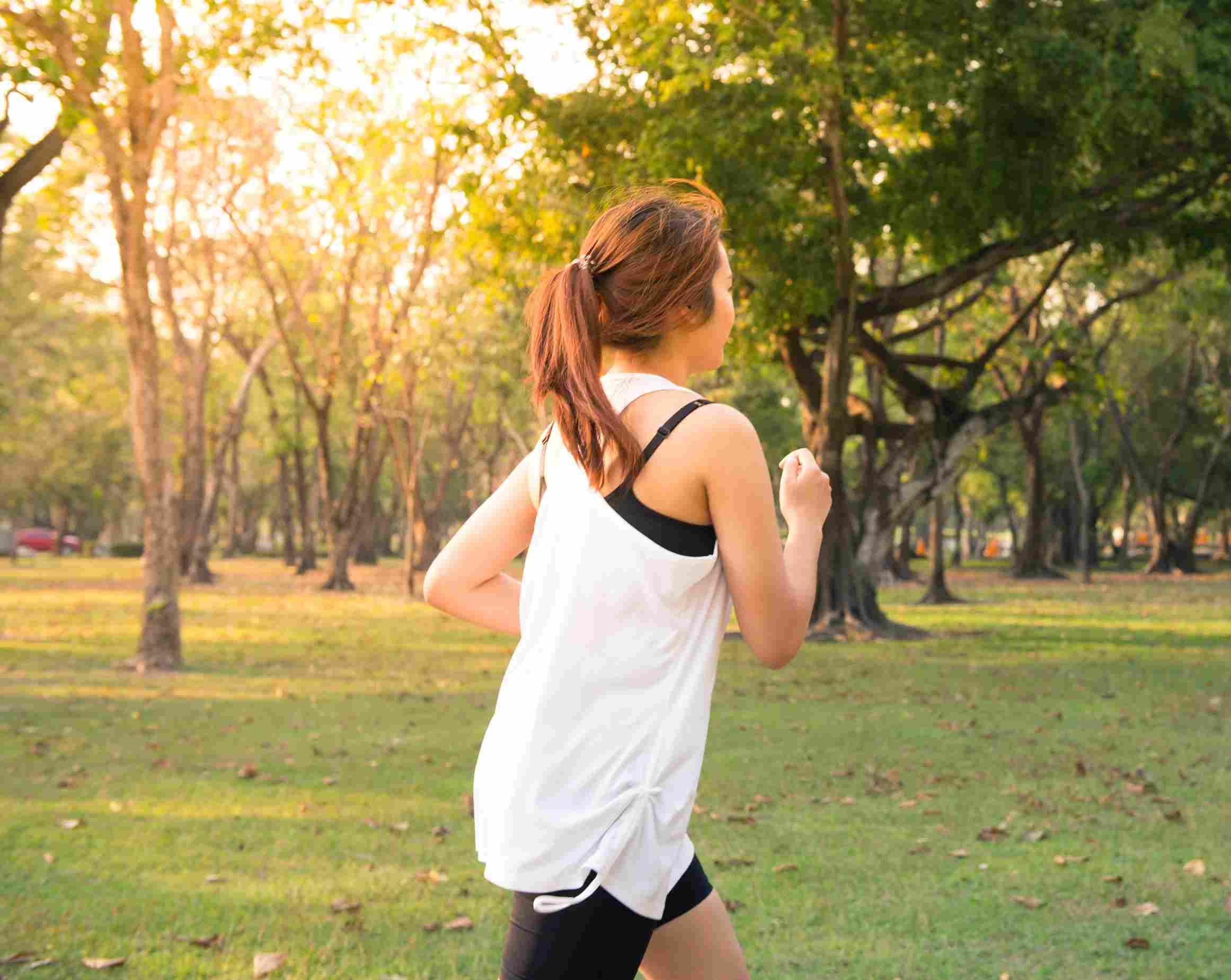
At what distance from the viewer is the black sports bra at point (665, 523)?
2379mm

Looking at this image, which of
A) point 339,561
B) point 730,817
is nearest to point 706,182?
point 730,817

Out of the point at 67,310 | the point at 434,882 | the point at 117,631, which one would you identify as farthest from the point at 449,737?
the point at 67,310

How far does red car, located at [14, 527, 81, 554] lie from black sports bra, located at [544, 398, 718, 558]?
268 feet

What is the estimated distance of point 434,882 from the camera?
23.2 ft

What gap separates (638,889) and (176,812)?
709cm

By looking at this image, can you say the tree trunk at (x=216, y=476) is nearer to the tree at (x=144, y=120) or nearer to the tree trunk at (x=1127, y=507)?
the tree at (x=144, y=120)

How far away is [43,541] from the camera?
272 ft

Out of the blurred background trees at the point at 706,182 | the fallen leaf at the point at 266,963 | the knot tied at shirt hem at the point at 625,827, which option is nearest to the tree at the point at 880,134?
the blurred background trees at the point at 706,182

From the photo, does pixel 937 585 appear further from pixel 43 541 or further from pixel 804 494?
pixel 43 541

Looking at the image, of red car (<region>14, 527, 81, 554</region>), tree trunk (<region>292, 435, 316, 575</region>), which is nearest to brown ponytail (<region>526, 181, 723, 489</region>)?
tree trunk (<region>292, 435, 316, 575</region>)

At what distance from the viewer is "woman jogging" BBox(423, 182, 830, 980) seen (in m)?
2.36

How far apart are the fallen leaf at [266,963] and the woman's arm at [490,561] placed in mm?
3259

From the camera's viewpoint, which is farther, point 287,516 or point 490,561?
point 287,516

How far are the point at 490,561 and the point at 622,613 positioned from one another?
1.63 feet
